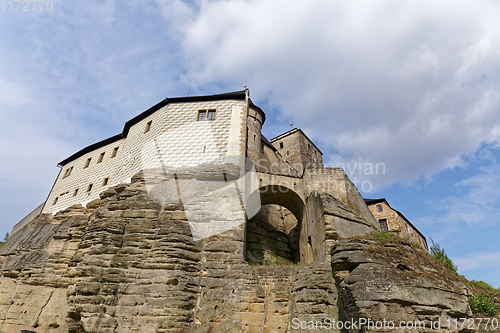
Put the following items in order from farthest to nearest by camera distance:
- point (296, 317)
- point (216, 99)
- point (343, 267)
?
point (216, 99)
point (296, 317)
point (343, 267)

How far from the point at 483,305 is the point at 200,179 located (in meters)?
12.4

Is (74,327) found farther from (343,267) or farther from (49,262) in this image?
(343,267)

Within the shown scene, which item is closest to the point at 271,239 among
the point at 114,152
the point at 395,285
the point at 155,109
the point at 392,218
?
the point at 395,285

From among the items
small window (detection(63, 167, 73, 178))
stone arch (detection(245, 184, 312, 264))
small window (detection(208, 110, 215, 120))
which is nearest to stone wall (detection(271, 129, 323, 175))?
stone arch (detection(245, 184, 312, 264))

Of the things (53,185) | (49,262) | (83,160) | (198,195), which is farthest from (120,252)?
(53,185)

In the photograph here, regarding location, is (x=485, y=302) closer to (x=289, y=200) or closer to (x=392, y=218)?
(x=289, y=200)

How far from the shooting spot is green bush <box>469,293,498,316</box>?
30.3 ft

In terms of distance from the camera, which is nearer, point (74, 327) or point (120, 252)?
point (74, 327)

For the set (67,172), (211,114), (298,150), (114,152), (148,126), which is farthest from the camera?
(298,150)

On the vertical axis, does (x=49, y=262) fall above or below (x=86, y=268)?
above

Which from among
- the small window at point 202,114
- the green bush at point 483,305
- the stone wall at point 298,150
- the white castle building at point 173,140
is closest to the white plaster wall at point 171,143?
the white castle building at point 173,140

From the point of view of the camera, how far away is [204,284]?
1091 centimetres

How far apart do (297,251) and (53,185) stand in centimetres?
2185

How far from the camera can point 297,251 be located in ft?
59.3
